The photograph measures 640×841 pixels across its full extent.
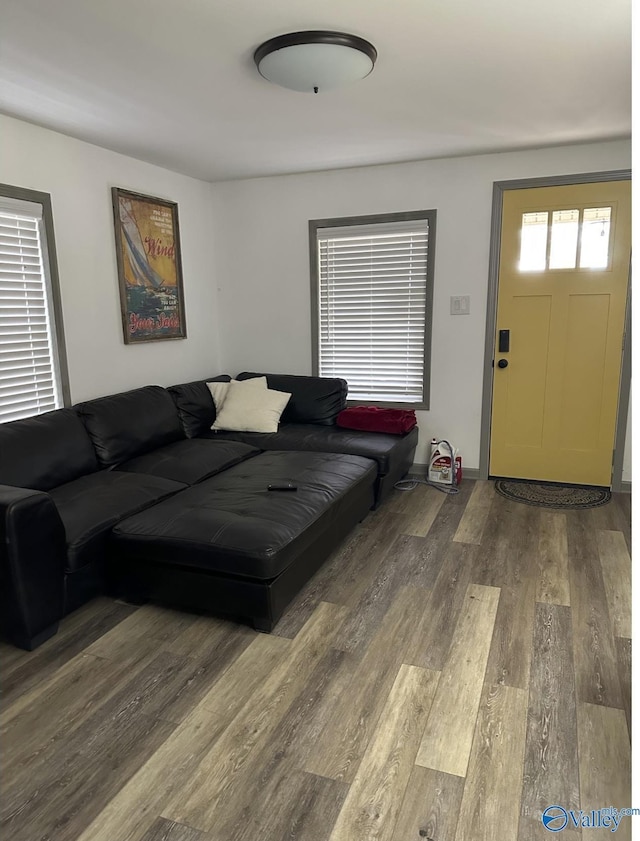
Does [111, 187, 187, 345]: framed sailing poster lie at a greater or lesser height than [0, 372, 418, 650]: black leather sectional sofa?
greater

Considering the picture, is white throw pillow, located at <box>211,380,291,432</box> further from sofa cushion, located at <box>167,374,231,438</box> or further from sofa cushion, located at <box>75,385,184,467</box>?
sofa cushion, located at <box>75,385,184,467</box>

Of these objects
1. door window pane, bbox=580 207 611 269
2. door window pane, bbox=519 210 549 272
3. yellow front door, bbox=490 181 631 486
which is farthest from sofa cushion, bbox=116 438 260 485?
door window pane, bbox=580 207 611 269

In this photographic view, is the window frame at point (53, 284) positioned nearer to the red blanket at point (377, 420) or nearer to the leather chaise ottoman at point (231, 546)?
the leather chaise ottoman at point (231, 546)

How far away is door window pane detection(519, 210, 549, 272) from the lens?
3986 mm

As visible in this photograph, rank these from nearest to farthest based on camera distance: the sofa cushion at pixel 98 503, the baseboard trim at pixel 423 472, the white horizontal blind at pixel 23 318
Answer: the sofa cushion at pixel 98 503
the white horizontal blind at pixel 23 318
the baseboard trim at pixel 423 472

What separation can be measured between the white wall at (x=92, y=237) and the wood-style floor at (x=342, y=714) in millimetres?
1688

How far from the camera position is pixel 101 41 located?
86.4 inches

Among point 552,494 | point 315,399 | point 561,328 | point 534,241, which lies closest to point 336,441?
point 315,399

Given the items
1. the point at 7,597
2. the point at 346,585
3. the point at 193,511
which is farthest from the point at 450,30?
the point at 7,597

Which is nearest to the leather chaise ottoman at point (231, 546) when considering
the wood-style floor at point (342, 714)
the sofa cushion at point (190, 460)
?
the wood-style floor at point (342, 714)

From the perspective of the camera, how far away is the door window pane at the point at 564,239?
3910 mm

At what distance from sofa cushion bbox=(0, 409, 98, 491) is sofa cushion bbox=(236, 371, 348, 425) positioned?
1.64 m

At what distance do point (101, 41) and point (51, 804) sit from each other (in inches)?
103

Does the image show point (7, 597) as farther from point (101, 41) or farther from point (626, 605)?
point (626, 605)
